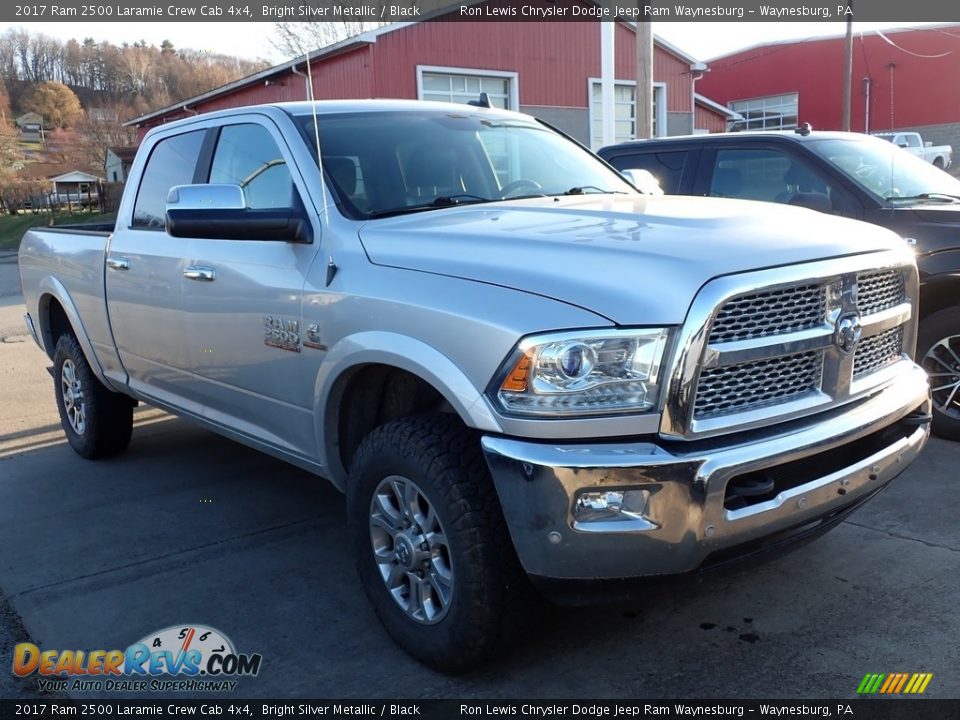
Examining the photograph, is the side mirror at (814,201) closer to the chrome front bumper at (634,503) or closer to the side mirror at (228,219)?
the chrome front bumper at (634,503)

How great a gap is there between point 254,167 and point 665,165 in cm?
342

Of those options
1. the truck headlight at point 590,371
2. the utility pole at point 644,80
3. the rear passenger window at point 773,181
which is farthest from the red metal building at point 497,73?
the truck headlight at point 590,371

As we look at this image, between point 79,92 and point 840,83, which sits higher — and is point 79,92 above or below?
above

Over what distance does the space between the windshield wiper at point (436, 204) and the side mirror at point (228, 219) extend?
0.30m

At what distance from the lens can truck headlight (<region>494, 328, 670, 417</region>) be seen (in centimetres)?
251

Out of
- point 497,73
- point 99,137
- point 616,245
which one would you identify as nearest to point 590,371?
point 616,245

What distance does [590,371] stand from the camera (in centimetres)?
252

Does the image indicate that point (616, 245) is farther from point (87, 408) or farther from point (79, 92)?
point (79, 92)

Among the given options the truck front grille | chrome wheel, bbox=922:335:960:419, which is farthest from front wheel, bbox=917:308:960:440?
the truck front grille

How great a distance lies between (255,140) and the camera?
407 cm

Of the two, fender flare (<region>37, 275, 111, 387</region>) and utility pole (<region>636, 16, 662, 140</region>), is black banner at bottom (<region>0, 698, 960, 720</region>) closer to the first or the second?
fender flare (<region>37, 275, 111, 387</region>)

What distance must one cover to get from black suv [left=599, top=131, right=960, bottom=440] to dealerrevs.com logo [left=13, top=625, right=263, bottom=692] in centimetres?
409

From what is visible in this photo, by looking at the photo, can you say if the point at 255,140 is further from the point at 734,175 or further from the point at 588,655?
the point at 734,175

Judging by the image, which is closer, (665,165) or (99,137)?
(665,165)
